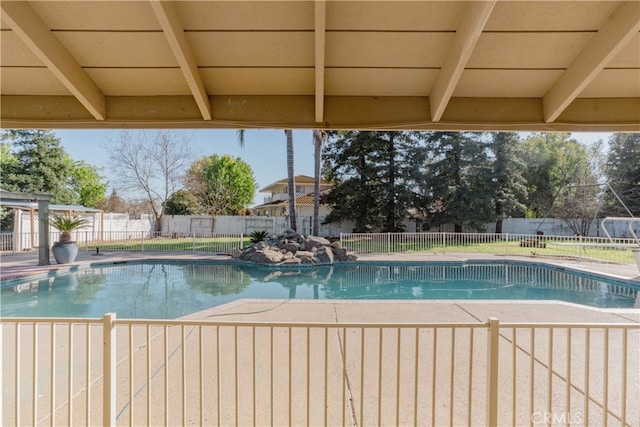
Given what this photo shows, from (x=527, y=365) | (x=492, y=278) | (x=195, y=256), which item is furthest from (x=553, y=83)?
(x=195, y=256)

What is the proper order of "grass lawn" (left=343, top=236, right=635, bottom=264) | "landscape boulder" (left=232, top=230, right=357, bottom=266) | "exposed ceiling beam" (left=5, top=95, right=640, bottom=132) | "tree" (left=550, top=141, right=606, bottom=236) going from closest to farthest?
1. "exposed ceiling beam" (left=5, top=95, right=640, bottom=132)
2. "landscape boulder" (left=232, top=230, right=357, bottom=266)
3. "grass lawn" (left=343, top=236, right=635, bottom=264)
4. "tree" (left=550, top=141, right=606, bottom=236)

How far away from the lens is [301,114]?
2551 millimetres

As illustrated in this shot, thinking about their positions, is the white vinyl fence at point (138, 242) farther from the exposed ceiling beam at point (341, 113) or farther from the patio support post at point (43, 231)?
the exposed ceiling beam at point (341, 113)

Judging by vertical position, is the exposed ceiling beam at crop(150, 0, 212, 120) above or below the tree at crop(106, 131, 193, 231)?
below

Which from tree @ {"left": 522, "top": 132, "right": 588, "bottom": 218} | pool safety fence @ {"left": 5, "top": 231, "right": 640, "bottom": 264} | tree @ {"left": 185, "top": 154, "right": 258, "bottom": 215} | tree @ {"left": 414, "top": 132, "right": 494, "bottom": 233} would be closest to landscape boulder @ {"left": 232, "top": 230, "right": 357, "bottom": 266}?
pool safety fence @ {"left": 5, "top": 231, "right": 640, "bottom": 264}

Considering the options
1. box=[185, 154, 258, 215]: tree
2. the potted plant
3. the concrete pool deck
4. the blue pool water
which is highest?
box=[185, 154, 258, 215]: tree

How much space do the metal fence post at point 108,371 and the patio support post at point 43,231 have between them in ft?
32.8

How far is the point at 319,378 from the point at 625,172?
1040 inches

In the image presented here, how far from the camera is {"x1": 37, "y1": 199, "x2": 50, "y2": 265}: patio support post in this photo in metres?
9.44

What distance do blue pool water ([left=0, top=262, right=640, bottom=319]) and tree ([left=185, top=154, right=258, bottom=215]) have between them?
11.4 m

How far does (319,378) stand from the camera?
2803 millimetres

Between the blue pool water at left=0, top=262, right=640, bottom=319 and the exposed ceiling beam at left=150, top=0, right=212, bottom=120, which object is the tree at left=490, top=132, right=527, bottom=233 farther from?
the exposed ceiling beam at left=150, top=0, right=212, bottom=120

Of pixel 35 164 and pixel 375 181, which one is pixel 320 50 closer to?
pixel 375 181

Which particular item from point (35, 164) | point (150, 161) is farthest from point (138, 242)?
point (35, 164)
